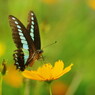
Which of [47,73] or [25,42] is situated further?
[25,42]

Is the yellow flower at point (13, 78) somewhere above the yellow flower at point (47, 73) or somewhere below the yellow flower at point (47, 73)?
below

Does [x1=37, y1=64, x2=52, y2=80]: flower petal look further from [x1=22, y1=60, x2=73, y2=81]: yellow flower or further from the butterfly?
the butterfly

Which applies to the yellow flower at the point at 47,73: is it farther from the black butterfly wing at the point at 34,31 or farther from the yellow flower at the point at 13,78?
the yellow flower at the point at 13,78

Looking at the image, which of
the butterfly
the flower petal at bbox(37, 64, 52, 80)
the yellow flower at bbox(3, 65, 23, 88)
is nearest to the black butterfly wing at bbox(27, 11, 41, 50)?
the butterfly

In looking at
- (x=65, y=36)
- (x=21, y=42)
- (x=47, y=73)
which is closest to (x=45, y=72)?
(x=47, y=73)

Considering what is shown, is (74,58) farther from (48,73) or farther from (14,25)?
(48,73)

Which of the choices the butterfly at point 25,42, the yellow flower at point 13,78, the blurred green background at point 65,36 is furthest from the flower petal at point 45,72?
the yellow flower at point 13,78

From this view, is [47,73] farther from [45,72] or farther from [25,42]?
[25,42]

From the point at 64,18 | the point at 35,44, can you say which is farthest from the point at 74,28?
the point at 35,44
